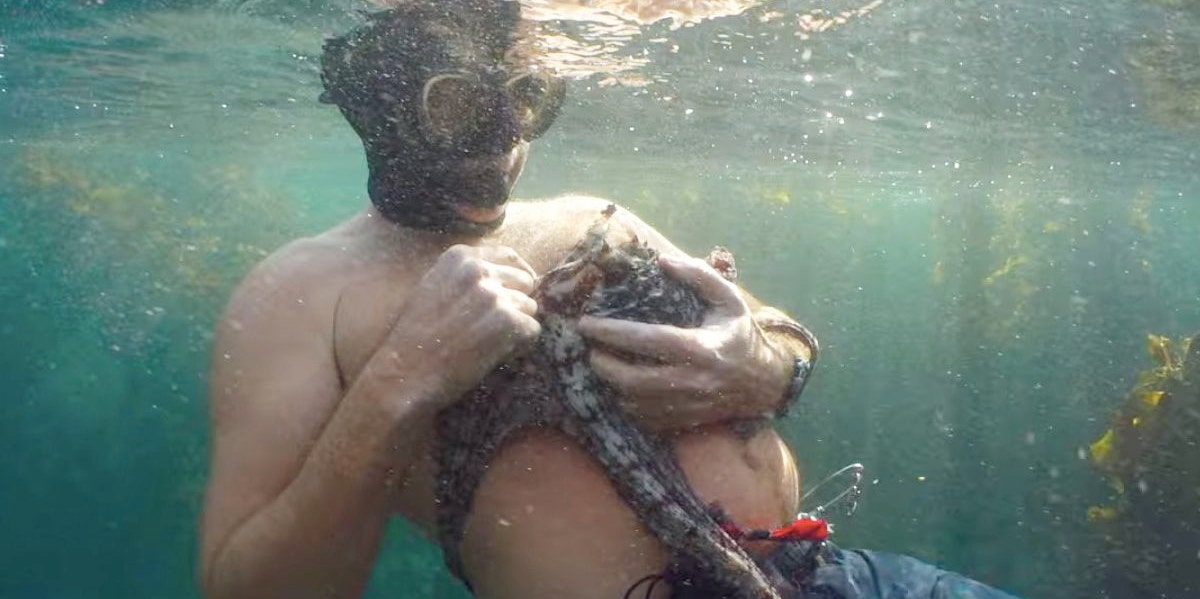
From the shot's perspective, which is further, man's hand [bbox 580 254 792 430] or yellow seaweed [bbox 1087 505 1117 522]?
yellow seaweed [bbox 1087 505 1117 522]

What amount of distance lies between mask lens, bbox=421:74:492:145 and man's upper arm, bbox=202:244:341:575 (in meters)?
0.64

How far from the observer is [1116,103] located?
1528cm

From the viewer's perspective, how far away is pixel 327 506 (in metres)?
2.43

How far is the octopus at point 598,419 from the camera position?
2.47 m

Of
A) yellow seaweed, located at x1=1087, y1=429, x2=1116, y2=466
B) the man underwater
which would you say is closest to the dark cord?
the man underwater

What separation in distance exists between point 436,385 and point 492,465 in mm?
390

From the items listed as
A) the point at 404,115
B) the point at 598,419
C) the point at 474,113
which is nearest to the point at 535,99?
the point at 474,113

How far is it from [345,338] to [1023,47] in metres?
12.0

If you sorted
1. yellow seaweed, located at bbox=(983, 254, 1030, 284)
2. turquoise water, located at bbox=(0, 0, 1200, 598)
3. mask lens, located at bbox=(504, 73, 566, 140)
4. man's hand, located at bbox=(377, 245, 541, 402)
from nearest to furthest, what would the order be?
man's hand, located at bbox=(377, 245, 541, 402), mask lens, located at bbox=(504, 73, 566, 140), turquoise water, located at bbox=(0, 0, 1200, 598), yellow seaweed, located at bbox=(983, 254, 1030, 284)

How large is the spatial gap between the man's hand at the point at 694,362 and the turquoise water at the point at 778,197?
26.3 feet

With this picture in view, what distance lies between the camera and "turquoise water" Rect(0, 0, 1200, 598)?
12.3 m

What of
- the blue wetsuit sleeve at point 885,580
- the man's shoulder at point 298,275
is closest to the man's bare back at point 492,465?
the man's shoulder at point 298,275

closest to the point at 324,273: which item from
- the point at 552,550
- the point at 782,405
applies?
the point at 552,550

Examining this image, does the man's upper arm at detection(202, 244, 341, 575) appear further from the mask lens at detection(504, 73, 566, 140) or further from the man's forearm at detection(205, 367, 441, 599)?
the mask lens at detection(504, 73, 566, 140)
